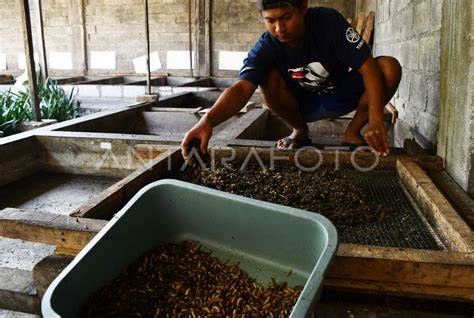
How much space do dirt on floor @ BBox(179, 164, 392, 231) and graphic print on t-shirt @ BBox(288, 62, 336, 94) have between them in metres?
0.52

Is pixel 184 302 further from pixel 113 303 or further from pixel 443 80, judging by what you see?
pixel 443 80

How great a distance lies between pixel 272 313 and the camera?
37.4 inches

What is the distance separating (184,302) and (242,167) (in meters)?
1.19

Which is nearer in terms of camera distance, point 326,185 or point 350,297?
point 350,297

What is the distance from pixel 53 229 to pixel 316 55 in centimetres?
149

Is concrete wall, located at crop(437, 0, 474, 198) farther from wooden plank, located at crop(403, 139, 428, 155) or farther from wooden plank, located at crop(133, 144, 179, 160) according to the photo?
wooden plank, located at crop(133, 144, 179, 160)

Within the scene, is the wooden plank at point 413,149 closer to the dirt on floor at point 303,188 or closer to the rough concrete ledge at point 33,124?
the dirt on floor at point 303,188

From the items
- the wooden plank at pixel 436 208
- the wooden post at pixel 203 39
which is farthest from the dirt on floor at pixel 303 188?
the wooden post at pixel 203 39

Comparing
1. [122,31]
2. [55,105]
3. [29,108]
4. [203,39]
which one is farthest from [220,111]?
[122,31]

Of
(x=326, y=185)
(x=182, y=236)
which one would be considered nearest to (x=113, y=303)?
(x=182, y=236)

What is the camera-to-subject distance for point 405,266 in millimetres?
1100

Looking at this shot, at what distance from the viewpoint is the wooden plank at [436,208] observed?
1.23 m

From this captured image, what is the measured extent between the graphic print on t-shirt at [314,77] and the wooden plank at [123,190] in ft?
2.56

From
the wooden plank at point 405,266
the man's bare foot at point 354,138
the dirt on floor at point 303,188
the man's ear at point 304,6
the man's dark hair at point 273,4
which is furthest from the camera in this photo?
the man's bare foot at point 354,138
